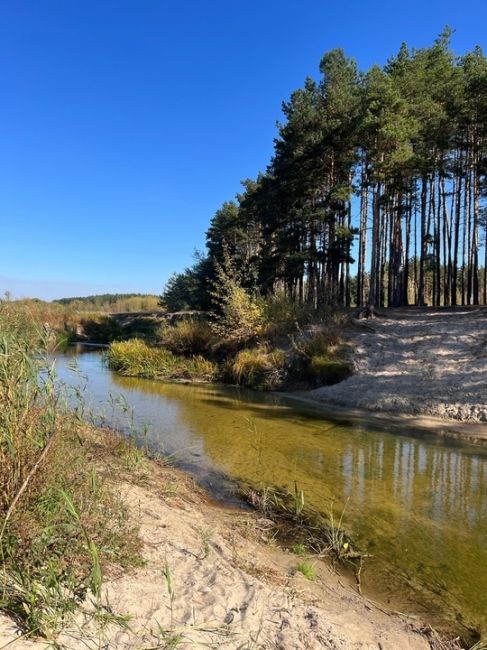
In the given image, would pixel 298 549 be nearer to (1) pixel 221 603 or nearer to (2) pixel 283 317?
(1) pixel 221 603

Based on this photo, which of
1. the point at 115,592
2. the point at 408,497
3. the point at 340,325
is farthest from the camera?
the point at 340,325

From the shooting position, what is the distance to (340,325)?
18844 millimetres

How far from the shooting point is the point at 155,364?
70.6 feet

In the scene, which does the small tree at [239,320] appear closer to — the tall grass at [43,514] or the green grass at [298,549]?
the green grass at [298,549]

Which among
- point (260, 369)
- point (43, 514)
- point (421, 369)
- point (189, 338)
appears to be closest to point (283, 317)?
point (260, 369)

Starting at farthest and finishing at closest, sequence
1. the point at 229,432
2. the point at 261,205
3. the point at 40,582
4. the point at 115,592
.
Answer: the point at 261,205
the point at 229,432
the point at 115,592
the point at 40,582

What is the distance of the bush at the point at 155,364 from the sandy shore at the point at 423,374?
6266 millimetres

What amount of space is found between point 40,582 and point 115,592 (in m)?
0.50

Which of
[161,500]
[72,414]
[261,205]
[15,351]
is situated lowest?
[161,500]

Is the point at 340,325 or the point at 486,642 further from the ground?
the point at 340,325

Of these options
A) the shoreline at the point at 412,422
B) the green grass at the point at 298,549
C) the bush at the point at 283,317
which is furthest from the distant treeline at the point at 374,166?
the green grass at the point at 298,549

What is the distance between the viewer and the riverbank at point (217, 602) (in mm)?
2562

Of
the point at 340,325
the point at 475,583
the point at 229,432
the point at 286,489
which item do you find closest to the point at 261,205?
the point at 340,325

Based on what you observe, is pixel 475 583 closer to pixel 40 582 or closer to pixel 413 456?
pixel 40 582
